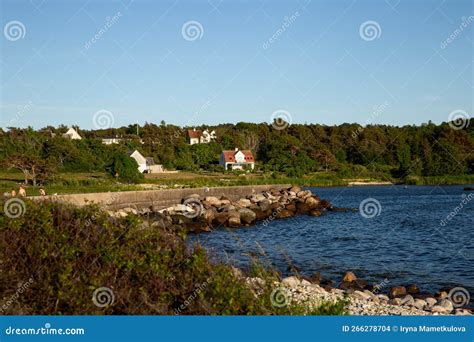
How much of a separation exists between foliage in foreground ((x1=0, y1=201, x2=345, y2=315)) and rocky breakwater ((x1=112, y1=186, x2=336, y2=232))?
58.6 ft

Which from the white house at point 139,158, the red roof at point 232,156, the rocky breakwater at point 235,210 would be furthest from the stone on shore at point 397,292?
the red roof at point 232,156

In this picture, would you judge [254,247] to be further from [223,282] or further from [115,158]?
[115,158]

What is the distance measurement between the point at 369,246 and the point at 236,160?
2137 inches

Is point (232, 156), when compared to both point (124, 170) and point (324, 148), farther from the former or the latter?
point (124, 170)

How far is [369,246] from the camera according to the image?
75.2 ft

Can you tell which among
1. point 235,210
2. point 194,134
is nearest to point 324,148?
point 194,134

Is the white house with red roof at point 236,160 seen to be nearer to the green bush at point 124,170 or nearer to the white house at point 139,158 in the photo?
the white house at point 139,158

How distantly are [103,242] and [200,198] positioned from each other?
97.7 ft

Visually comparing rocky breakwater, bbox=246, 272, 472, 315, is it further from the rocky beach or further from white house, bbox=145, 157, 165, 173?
white house, bbox=145, 157, 165, 173

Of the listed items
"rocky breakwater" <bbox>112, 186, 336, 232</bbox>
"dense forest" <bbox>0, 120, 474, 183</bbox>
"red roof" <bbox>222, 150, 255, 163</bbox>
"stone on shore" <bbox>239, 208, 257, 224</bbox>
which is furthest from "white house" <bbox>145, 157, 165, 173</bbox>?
"stone on shore" <bbox>239, 208, 257, 224</bbox>

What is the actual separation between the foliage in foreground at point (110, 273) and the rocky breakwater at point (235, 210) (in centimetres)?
1786

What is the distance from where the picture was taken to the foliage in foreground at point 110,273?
5.95 meters

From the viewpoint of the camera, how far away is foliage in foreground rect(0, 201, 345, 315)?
5.95m
